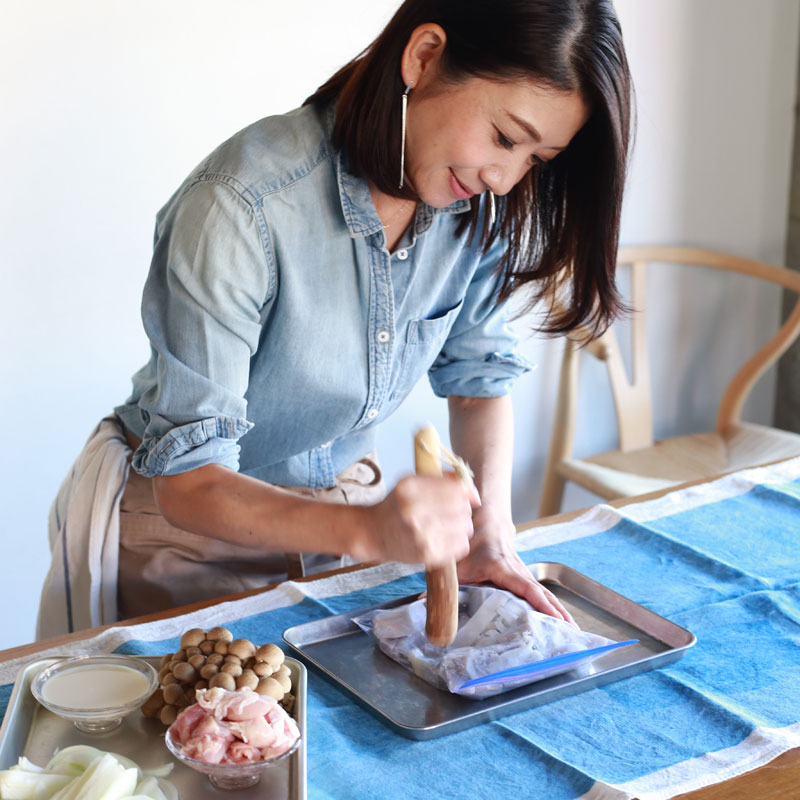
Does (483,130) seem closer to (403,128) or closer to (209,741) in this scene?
(403,128)

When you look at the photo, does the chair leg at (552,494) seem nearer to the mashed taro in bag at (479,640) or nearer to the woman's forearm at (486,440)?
the woman's forearm at (486,440)

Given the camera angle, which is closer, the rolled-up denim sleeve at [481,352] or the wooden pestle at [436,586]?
the wooden pestle at [436,586]

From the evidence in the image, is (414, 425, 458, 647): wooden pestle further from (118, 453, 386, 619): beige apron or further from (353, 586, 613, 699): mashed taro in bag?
(118, 453, 386, 619): beige apron

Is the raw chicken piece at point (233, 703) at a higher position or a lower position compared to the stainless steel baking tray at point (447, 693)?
higher

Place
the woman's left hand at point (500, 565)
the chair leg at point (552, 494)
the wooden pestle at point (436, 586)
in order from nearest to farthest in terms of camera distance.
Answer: the wooden pestle at point (436, 586)
the woman's left hand at point (500, 565)
the chair leg at point (552, 494)

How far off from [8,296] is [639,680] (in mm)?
1547

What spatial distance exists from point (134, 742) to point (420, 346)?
0.68m

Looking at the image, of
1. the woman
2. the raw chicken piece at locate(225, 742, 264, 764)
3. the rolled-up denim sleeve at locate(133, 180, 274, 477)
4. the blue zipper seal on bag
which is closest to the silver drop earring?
the woman

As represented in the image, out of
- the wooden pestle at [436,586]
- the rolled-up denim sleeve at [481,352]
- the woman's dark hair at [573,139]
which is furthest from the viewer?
the rolled-up denim sleeve at [481,352]

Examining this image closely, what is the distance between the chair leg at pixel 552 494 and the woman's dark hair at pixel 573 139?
127 cm

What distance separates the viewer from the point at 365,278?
4.34 ft

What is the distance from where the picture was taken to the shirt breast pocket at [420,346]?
1432 mm

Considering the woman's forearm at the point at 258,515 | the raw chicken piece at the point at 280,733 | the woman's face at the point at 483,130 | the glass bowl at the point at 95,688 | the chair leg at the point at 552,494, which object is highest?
the woman's face at the point at 483,130

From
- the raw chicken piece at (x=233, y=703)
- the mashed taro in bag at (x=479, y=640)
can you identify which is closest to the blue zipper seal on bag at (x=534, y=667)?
the mashed taro in bag at (x=479, y=640)
